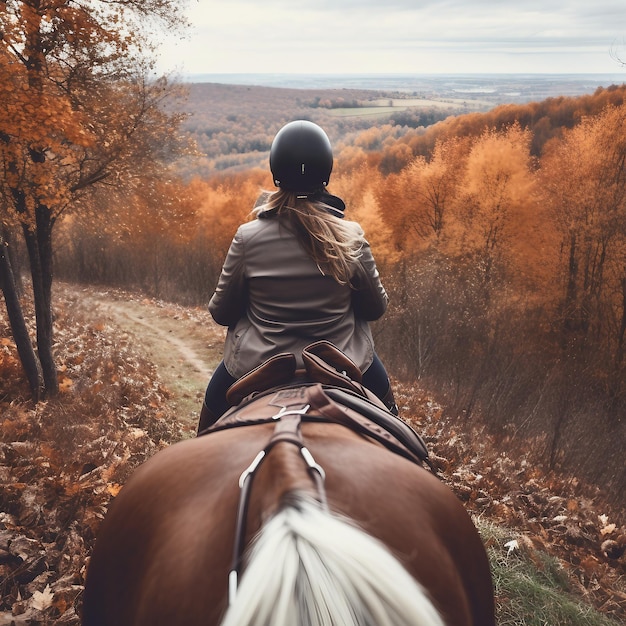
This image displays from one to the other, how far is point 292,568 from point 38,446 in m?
4.63

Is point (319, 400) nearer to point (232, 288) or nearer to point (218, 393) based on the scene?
point (232, 288)

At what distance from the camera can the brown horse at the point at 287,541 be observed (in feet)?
3.19

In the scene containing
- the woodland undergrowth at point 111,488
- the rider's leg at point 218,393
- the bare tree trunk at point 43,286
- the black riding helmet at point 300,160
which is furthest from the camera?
the bare tree trunk at point 43,286

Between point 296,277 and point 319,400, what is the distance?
0.90 metres

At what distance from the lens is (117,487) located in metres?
4.52

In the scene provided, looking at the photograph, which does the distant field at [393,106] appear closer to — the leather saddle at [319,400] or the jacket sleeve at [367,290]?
the jacket sleeve at [367,290]

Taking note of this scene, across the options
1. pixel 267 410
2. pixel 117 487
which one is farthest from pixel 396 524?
pixel 117 487

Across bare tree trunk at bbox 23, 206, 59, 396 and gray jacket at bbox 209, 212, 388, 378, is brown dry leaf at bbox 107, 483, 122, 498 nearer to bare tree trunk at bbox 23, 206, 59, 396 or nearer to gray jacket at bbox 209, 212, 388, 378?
gray jacket at bbox 209, 212, 388, 378

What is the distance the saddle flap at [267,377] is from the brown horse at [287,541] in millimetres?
533

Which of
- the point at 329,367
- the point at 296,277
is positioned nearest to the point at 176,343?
the point at 296,277

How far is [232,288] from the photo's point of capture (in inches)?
109

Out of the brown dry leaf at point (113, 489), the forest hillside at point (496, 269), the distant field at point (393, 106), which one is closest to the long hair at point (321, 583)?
the brown dry leaf at point (113, 489)

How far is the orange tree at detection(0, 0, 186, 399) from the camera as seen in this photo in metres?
5.48

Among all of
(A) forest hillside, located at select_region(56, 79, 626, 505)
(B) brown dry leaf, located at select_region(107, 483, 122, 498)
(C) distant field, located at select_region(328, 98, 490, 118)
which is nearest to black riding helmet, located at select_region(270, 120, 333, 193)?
(B) brown dry leaf, located at select_region(107, 483, 122, 498)
